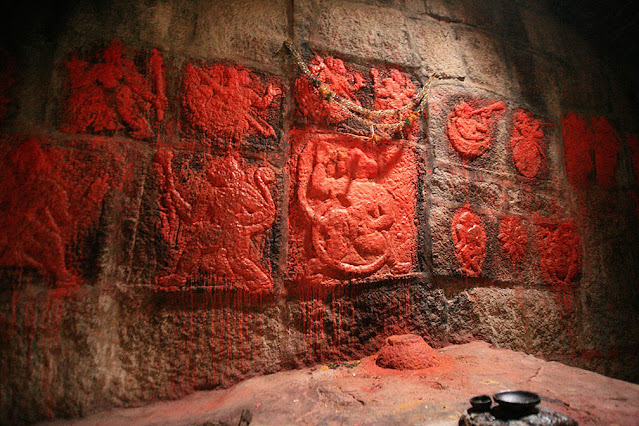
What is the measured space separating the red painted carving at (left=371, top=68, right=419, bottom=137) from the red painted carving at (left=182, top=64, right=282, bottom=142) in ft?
2.19

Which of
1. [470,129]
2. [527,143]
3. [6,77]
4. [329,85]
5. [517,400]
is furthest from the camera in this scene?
[527,143]

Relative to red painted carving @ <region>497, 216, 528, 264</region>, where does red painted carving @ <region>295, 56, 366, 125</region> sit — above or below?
above

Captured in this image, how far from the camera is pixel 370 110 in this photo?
1.92 metres

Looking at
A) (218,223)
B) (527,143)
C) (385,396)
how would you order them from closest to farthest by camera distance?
(385,396)
(218,223)
(527,143)

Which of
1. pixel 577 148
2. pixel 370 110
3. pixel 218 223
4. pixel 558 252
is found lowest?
pixel 558 252

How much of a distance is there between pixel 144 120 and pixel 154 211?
18.2 inches

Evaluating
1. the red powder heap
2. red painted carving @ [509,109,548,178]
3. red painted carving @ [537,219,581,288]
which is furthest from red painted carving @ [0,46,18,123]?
red painted carving @ [537,219,581,288]

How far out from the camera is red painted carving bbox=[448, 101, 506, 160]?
2076mm

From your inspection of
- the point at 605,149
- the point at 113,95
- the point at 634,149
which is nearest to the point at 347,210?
the point at 113,95

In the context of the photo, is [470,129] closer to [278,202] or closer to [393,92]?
[393,92]

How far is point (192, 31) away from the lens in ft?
5.67

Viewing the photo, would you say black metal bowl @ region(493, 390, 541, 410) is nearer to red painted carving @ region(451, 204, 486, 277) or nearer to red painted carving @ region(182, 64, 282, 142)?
red painted carving @ region(451, 204, 486, 277)

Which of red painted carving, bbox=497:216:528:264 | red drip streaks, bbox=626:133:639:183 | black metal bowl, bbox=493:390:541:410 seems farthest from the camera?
red drip streaks, bbox=626:133:639:183

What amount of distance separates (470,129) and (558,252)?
1.04m
